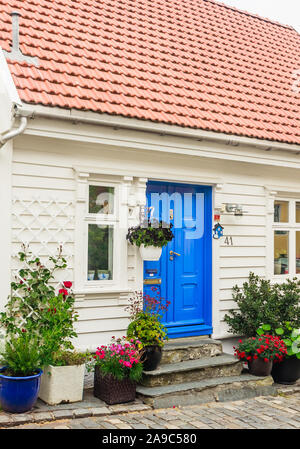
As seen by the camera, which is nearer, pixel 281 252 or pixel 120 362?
pixel 120 362

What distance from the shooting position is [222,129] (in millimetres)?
7711

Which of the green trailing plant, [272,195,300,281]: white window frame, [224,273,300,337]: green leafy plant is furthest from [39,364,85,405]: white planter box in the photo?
[272,195,300,281]: white window frame

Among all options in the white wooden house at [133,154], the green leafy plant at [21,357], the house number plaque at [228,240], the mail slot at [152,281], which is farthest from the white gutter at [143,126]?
the green leafy plant at [21,357]

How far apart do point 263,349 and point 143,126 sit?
3429 mm

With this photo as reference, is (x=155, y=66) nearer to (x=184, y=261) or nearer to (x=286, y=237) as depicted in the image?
(x=184, y=261)

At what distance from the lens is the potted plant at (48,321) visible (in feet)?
19.9

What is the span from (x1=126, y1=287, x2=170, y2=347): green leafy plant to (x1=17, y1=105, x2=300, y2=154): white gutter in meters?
2.22

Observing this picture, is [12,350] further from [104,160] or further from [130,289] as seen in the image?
[104,160]

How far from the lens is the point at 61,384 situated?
6059 millimetres

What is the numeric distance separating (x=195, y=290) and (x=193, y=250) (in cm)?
61

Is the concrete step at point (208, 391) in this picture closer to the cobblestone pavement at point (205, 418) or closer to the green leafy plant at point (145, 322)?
the cobblestone pavement at point (205, 418)

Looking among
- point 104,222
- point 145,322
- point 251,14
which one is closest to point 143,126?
point 104,222

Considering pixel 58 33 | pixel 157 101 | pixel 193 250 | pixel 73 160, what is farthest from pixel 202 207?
pixel 58 33

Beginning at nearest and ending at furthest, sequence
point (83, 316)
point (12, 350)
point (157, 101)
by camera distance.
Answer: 1. point (12, 350)
2. point (83, 316)
3. point (157, 101)
